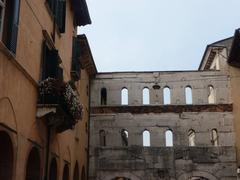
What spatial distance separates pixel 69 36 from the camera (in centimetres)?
1622

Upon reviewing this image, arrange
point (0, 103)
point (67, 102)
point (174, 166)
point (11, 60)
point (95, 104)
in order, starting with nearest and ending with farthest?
point (0, 103) < point (11, 60) < point (67, 102) < point (174, 166) < point (95, 104)

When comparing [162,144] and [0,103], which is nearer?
[0,103]

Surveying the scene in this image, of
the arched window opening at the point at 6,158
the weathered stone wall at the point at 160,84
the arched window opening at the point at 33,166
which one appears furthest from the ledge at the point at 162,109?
the arched window opening at the point at 6,158

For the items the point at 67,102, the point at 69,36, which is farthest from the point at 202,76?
the point at 67,102

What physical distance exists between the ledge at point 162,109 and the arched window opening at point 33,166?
1057cm

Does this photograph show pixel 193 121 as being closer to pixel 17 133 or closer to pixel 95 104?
pixel 95 104

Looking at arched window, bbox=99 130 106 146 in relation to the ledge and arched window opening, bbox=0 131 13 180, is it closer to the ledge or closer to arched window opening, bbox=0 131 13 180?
the ledge

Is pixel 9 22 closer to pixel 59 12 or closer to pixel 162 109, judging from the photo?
pixel 59 12

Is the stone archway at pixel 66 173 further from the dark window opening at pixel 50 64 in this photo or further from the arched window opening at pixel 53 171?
the dark window opening at pixel 50 64

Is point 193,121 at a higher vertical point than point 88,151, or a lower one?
higher

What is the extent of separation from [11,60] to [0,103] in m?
1.11

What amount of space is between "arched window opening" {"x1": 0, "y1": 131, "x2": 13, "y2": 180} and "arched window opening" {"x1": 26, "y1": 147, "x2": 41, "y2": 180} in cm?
189

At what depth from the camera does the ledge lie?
2164cm

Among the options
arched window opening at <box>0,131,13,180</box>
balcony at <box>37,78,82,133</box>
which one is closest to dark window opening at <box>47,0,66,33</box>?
balcony at <box>37,78,82,133</box>
